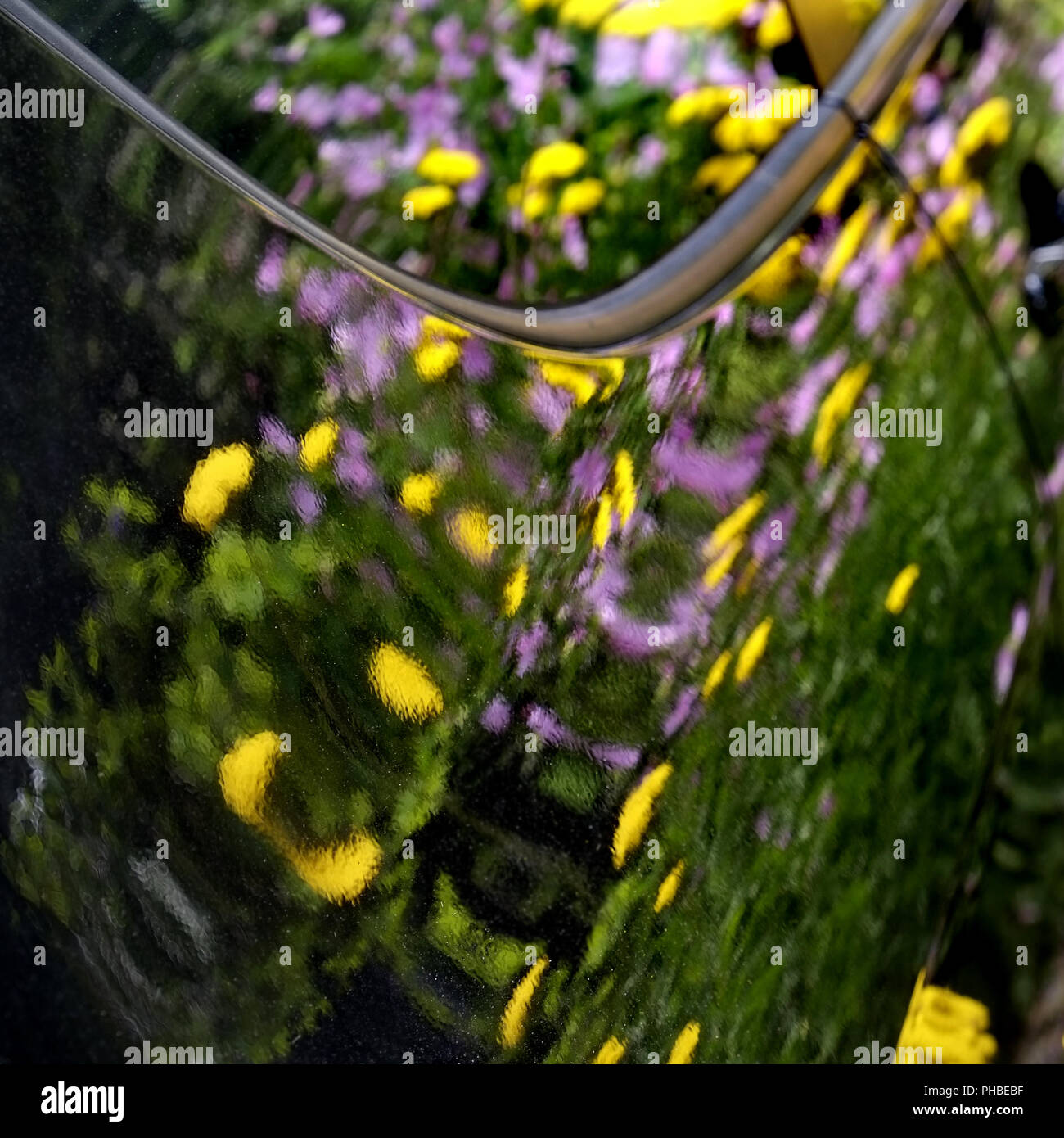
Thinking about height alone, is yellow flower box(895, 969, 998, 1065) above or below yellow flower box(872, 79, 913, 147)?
below

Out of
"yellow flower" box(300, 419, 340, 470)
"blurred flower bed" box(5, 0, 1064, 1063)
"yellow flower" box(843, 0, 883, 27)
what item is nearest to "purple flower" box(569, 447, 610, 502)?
"blurred flower bed" box(5, 0, 1064, 1063)

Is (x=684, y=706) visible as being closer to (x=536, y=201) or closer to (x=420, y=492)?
(x=420, y=492)

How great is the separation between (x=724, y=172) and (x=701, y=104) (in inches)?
2.3

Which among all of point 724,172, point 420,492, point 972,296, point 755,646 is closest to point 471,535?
point 420,492

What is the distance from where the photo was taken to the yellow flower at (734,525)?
0.83 meters

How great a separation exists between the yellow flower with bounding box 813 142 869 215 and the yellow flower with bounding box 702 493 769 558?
0.25 metres

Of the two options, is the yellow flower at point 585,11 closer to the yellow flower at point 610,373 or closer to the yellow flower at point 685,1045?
the yellow flower at point 610,373

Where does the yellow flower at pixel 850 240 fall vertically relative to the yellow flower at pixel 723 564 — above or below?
above

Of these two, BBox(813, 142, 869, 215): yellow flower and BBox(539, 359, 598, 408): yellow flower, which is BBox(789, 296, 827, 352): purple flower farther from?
BBox(539, 359, 598, 408): yellow flower

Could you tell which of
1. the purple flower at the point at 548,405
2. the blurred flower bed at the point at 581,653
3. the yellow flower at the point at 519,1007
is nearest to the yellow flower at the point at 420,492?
the blurred flower bed at the point at 581,653

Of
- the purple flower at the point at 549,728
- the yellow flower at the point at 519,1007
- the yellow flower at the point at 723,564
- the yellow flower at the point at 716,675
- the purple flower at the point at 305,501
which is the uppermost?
the purple flower at the point at 305,501

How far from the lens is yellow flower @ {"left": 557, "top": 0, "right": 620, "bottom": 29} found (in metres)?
0.80

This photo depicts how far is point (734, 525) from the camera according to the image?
32.7 inches

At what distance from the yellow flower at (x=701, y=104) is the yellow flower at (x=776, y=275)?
0.41ft
